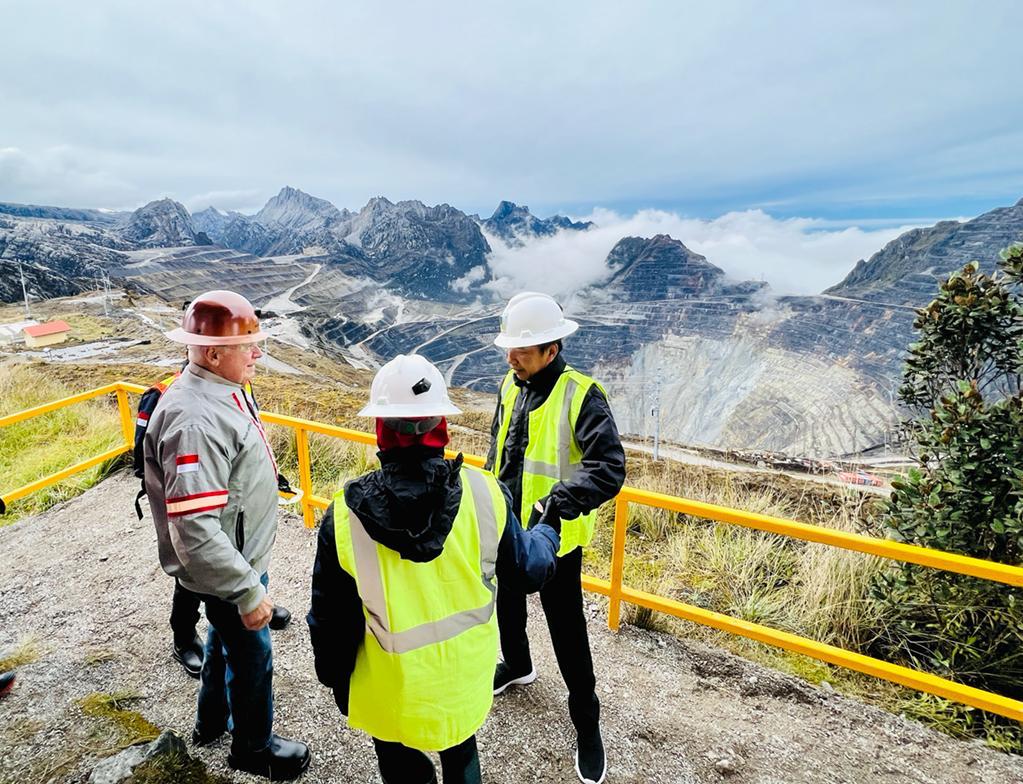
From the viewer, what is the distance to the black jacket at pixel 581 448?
203 centimetres

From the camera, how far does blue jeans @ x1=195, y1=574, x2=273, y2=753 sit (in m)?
2.07

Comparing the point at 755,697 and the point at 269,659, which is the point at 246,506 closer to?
the point at 269,659

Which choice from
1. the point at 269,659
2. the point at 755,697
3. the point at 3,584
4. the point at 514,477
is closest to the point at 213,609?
the point at 269,659

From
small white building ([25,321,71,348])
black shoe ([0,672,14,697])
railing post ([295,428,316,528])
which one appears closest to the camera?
black shoe ([0,672,14,697])

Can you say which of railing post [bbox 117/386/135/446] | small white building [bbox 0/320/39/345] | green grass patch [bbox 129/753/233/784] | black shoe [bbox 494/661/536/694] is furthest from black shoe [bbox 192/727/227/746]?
small white building [bbox 0/320/39/345]

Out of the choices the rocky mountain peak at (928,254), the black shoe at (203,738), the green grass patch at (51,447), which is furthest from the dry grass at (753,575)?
the rocky mountain peak at (928,254)

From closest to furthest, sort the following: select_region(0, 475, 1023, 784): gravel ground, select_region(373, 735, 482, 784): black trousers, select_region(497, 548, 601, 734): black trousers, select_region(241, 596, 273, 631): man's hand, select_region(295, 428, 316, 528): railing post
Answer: select_region(373, 735, 482, 784): black trousers → select_region(241, 596, 273, 631): man's hand → select_region(497, 548, 601, 734): black trousers → select_region(0, 475, 1023, 784): gravel ground → select_region(295, 428, 316, 528): railing post

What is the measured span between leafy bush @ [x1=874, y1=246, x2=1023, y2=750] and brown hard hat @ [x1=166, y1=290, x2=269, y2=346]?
133 inches

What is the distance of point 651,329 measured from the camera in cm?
15938

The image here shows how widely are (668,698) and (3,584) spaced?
178 inches

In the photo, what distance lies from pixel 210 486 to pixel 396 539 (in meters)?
0.87

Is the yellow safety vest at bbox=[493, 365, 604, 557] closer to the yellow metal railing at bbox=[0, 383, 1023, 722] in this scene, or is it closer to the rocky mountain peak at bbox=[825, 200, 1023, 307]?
the yellow metal railing at bbox=[0, 383, 1023, 722]

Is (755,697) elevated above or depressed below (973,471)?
below

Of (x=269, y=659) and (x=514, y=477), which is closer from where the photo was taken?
(x=269, y=659)
